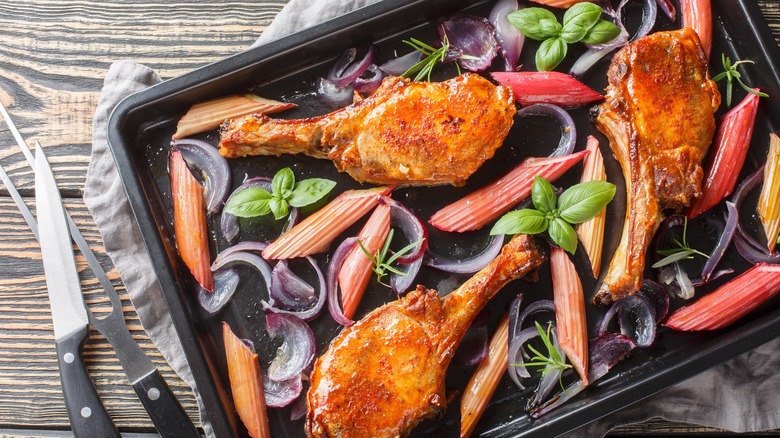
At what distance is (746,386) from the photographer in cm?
324

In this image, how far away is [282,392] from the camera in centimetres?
299

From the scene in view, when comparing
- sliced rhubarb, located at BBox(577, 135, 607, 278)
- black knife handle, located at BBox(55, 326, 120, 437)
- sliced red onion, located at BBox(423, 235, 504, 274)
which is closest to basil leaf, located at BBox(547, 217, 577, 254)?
sliced rhubarb, located at BBox(577, 135, 607, 278)

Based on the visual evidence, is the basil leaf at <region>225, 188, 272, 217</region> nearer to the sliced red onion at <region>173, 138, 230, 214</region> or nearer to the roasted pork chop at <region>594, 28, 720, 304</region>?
the sliced red onion at <region>173, 138, 230, 214</region>

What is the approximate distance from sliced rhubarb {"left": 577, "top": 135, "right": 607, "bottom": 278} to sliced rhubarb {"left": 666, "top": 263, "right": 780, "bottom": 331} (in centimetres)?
43

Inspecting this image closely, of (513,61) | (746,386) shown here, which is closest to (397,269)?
(513,61)

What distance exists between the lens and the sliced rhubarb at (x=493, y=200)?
10.0ft

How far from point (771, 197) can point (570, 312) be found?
1.09 meters

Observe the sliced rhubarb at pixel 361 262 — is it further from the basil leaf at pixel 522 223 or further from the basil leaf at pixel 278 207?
the basil leaf at pixel 522 223

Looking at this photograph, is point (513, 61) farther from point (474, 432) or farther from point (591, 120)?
point (474, 432)

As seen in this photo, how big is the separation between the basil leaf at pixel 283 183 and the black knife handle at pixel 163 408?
984 mm

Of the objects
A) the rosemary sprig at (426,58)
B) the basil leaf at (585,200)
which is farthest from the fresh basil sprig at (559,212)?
the rosemary sprig at (426,58)

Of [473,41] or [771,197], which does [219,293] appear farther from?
[771,197]

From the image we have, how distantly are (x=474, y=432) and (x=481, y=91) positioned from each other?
1.50 metres

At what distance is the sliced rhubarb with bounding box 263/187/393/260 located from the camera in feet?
9.91
